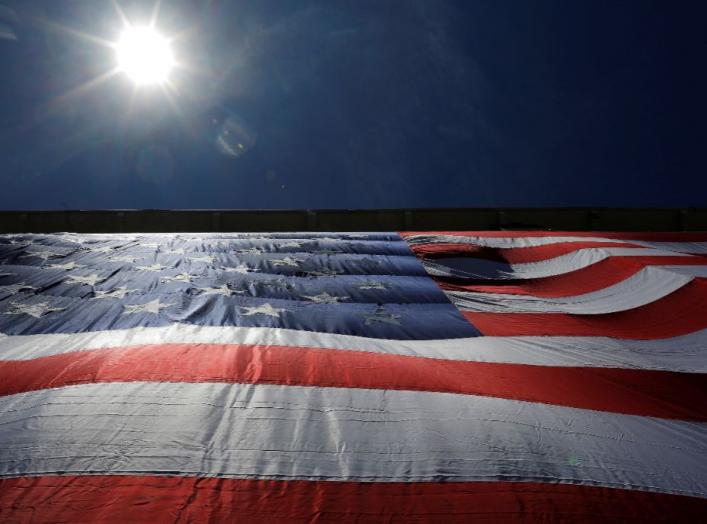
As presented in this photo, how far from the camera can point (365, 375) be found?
2105 mm

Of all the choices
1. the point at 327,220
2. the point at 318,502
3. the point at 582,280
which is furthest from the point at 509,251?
the point at 327,220

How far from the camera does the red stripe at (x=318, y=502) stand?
125 cm

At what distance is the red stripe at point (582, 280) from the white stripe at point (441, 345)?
1.17 m

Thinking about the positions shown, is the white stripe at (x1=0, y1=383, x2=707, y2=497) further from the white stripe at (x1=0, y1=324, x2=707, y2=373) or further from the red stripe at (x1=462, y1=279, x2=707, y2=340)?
the red stripe at (x1=462, y1=279, x2=707, y2=340)

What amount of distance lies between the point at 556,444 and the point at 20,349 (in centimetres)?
270

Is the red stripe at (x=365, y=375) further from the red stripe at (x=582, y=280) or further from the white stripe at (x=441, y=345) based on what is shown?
the red stripe at (x=582, y=280)

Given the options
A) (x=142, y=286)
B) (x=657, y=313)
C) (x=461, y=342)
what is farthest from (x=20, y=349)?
(x=657, y=313)

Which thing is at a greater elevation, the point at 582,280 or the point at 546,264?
the point at 546,264

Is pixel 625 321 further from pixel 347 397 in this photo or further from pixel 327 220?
pixel 327 220

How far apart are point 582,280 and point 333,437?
3.45 m

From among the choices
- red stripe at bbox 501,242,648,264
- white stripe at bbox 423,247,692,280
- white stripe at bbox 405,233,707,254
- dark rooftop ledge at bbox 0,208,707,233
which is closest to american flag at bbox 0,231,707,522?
white stripe at bbox 423,247,692,280

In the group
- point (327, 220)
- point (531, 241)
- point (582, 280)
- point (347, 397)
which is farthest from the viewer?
point (327, 220)

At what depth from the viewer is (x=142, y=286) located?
3533mm

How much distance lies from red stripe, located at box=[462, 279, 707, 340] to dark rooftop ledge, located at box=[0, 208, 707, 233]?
951 cm
